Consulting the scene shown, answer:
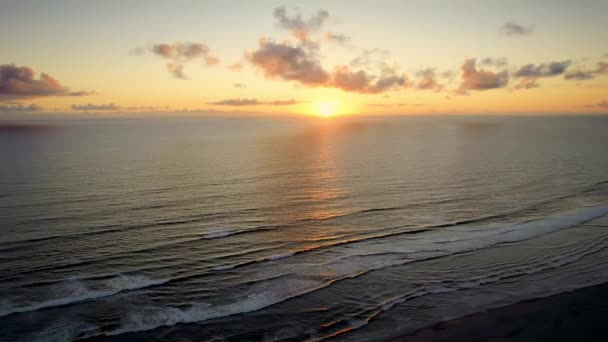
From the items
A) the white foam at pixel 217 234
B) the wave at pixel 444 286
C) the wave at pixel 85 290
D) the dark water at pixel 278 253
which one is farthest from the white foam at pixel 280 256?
the wave at pixel 444 286

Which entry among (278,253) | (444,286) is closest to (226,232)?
(278,253)

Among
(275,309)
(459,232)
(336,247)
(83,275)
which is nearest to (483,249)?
(459,232)

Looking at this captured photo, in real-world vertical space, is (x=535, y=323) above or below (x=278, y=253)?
below

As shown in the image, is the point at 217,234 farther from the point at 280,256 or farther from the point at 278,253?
the point at 280,256

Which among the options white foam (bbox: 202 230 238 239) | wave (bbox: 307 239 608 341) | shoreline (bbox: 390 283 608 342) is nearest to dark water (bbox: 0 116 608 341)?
wave (bbox: 307 239 608 341)

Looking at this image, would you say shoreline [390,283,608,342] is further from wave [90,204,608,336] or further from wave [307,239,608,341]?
wave [90,204,608,336]
